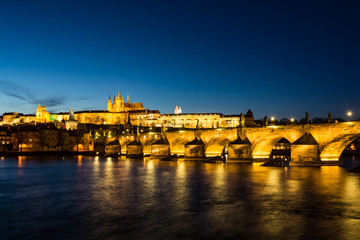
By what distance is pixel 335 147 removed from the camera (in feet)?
129

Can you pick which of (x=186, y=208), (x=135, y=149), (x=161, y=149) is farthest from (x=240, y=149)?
(x=186, y=208)

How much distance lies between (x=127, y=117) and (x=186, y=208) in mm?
163116

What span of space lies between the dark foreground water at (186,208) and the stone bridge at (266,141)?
6.46 m

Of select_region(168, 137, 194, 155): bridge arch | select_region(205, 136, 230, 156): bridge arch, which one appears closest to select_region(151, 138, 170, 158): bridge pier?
select_region(168, 137, 194, 155): bridge arch

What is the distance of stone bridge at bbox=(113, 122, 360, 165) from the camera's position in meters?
38.2

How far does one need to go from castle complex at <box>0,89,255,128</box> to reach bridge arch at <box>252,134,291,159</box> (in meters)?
93.0

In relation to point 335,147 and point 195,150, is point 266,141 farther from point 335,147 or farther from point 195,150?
point 195,150

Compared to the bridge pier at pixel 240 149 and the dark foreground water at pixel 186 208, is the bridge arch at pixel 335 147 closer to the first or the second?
the dark foreground water at pixel 186 208

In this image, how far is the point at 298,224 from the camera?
16.1 metres

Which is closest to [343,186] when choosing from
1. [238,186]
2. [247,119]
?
[238,186]

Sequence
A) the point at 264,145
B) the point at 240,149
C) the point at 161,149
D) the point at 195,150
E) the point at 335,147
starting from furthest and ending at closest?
the point at 161,149 → the point at 195,150 → the point at 264,145 → the point at 240,149 → the point at 335,147

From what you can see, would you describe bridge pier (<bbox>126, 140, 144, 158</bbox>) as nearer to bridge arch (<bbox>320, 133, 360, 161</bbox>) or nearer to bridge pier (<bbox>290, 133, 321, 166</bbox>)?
bridge pier (<bbox>290, 133, 321, 166</bbox>)

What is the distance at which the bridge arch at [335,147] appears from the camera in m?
37.2

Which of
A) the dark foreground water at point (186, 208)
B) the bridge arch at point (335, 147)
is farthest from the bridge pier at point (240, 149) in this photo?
the dark foreground water at point (186, 208)
